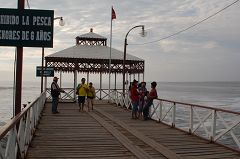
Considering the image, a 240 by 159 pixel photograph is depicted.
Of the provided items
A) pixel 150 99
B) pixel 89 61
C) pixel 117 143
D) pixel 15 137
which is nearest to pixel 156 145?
pixel 117 143

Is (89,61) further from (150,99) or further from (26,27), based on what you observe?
(26,27)

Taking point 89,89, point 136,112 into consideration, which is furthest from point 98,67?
point 136,112

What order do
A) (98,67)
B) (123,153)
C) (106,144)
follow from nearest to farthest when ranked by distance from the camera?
(123,153) < (106,144) < (98,67)

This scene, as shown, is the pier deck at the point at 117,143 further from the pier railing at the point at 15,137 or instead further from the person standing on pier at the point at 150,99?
the person standing on pier at the point at 150,99

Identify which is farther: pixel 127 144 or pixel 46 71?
pixel 46 71

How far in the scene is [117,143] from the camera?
416 inches

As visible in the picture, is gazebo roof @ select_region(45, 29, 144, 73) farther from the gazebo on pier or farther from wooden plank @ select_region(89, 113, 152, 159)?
wooden plank @ select_region(89, 113, 152, 159)

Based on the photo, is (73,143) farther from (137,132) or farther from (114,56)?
(114,56)

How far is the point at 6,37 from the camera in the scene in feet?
31.0

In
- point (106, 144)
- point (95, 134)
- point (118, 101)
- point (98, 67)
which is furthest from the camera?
point (98, 67)

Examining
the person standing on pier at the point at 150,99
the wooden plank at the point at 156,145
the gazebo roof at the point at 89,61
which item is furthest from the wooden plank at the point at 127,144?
the gazebo roof at the point at 89,61

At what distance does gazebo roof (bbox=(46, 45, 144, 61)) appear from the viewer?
1157 inches

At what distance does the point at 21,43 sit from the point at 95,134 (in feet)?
13.0

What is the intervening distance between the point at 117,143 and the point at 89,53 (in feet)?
67.9
